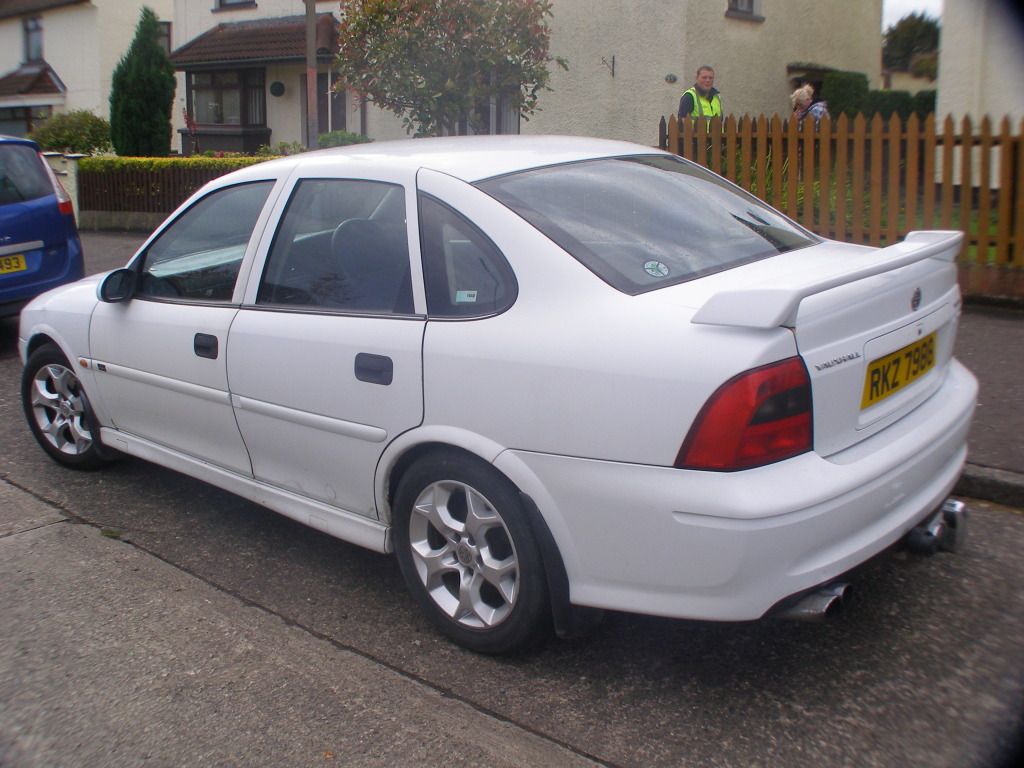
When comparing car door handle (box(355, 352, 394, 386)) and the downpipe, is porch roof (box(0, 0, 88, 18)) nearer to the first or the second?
car door handle (box(355, 352, 394, 386))

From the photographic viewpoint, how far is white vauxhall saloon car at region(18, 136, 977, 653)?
2.76 meters

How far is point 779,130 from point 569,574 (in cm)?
665

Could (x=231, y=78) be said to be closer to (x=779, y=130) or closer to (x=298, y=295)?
(x=779, y=130)

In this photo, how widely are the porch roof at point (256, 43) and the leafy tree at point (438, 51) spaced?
7.36 meters

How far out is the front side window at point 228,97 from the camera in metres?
24.2

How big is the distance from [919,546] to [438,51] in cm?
1121

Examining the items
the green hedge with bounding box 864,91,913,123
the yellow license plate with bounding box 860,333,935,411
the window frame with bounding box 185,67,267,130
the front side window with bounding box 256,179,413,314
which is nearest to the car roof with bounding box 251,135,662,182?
the front side window with bounding box 256,179,413,314

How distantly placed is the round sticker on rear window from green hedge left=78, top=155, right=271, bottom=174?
1224 centimetres

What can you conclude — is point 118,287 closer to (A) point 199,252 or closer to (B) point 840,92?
(A) point 199,252

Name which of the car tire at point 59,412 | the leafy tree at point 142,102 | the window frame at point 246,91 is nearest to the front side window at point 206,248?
the car tire at point 59,412

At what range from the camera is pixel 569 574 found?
3.04m

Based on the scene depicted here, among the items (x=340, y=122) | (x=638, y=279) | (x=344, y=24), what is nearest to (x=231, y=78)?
(x=340, y=122)

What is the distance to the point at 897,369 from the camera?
316 centimetres

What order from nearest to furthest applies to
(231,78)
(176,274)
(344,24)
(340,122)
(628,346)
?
1. (628,346)
2. (176,274)
3. (344,24)
4. (340,122)
5. (231,78)
